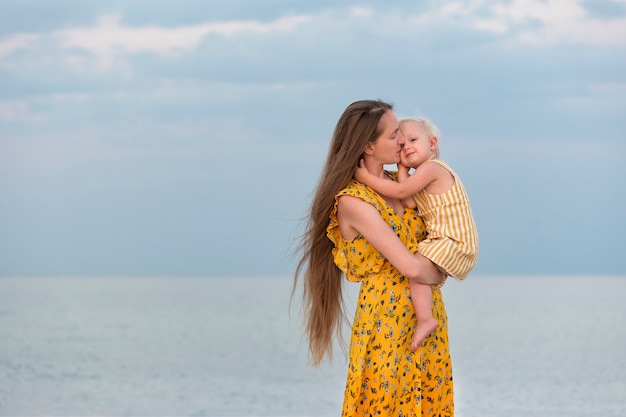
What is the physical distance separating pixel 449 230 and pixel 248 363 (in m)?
13.2

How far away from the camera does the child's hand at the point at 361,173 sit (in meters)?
3.45

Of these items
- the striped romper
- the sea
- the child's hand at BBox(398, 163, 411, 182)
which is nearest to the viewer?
the striped romper

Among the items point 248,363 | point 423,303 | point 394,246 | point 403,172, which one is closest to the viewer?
point 394,246

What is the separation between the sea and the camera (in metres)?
12.1

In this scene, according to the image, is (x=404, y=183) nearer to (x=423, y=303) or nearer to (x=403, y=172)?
(x=403, y=172)

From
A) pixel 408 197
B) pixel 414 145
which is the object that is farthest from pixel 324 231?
pixel 414 145

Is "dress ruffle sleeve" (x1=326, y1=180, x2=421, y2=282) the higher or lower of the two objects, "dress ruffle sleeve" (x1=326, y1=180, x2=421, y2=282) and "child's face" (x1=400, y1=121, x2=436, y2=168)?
the lower

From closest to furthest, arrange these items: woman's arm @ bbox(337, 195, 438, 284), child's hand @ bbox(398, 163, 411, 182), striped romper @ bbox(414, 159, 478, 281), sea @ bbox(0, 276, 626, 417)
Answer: woman's arm @ bbox(337, 195, 438, 284)
striped romper @ bbox(414, 159, 478, 281)
child's hand @ bbox(398, 163, 411, 182)
sea @ bbox(0, 276, 626, 417)

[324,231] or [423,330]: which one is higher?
[324,231]

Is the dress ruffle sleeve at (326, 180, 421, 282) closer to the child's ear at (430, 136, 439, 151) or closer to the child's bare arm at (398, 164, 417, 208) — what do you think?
the child's bare arm at (398, 164, 417, 208)

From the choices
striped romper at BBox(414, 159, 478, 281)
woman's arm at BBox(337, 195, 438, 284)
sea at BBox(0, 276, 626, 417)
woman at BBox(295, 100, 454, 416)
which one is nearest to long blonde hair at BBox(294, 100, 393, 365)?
woman at BBox(295, 100, 454, 416)

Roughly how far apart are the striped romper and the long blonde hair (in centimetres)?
28

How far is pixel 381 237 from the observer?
10.8 ft

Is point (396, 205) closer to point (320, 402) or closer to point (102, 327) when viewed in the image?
point (320, 402)
